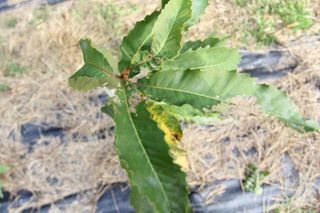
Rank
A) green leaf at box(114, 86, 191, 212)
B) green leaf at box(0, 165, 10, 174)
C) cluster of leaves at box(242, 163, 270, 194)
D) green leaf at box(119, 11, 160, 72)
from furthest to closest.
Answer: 1. green leaf at box(0, 165, 10, 174)
2. cluster of leaves at box(242, 163, 270, 194)
3. green leaf at box(119, 11, 160, 72)
4. green leaf at box(114, 86, 191, 212)

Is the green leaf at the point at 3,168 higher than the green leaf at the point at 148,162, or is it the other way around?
the green leaf at the point at 148,162

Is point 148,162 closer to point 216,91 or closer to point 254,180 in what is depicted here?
point 216,91

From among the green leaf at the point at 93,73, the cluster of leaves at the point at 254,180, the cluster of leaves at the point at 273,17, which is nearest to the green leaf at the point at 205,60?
the green leaf at the point at 93,73

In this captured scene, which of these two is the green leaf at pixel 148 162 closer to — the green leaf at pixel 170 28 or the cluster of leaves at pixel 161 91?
the cluster of leaves at pixel 161 91

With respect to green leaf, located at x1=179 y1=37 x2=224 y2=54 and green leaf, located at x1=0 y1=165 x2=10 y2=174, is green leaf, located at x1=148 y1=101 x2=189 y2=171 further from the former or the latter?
green leaf, located at x1=0 y1=165 x2=10 y2=174

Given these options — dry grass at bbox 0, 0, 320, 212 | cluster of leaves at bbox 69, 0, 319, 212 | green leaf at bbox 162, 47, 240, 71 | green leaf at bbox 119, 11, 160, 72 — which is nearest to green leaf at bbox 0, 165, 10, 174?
dry grass at bbox 0, 0, 320, 212

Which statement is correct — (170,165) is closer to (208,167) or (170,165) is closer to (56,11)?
(208,167)

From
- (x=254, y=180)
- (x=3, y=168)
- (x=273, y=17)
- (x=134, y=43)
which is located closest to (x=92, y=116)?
(x=3, y=168)

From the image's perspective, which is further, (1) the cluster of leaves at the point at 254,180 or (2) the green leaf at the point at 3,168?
(2) the green leaf at the point at 3,168
